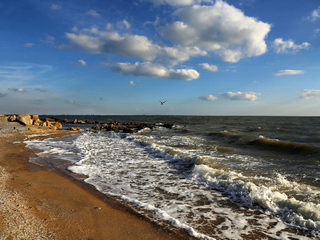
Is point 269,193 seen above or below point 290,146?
below

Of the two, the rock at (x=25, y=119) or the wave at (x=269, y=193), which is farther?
the rock at (x=25, y=119)

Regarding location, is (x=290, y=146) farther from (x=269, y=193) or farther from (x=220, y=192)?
(x=220, y=192)

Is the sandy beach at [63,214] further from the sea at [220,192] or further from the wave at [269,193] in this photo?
the wave at [269,193]

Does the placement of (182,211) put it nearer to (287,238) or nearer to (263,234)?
(263,234)

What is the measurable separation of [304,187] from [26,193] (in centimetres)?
821

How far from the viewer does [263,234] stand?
3.64 m

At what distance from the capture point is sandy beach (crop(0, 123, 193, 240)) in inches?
130

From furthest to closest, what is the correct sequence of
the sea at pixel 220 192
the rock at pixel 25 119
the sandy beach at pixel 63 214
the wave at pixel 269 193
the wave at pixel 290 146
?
the rock at pixel 25 119, the wave at pixel 290 146, the wave at pixel 269 193, the sea at pixel 220 192, the sandy beach at pixel 63 214

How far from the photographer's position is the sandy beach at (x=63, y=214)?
3299mm

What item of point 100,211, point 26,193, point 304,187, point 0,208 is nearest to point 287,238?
point 304,187

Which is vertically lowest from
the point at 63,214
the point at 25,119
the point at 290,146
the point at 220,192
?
the point at 220,192

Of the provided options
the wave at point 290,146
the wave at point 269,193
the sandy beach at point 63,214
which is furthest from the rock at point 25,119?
the wave at point 290,146

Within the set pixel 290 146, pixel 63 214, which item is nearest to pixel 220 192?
pixel 63 214

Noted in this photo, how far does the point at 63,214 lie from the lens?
13.1 ft
